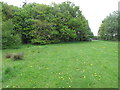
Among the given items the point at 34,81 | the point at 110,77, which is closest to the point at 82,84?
the point at 110,77

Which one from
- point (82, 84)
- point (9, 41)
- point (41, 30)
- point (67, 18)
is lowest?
point (82, 84)

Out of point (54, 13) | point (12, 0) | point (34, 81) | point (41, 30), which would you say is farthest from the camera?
point (12, 0)

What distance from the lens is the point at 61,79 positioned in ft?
11.8

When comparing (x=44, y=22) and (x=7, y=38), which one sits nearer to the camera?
(x=7, y=38)

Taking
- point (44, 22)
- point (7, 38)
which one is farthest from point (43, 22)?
point (7, 38)

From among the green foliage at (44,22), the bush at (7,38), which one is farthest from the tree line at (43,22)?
the bush at (7,38)

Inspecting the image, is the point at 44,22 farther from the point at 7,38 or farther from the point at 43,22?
the point at 7,38

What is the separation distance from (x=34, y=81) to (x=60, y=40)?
16.7 m

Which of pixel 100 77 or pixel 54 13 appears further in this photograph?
pixel 54 13

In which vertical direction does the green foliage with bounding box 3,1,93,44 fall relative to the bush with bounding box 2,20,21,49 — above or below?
above

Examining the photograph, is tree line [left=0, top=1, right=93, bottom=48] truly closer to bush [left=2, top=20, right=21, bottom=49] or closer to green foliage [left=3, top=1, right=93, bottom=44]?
green foliage [left=3, top=1, right=93, bottom=44]

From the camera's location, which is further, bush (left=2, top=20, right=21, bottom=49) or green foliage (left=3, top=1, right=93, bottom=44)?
green foliage (left=3, top=1, right=93, bottom=44)

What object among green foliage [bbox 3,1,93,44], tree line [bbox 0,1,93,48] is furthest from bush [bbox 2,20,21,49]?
green foliage [bbox 3,1,93,44]

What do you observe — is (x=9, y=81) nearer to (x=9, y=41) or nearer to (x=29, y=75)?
(x=29, y=75)
